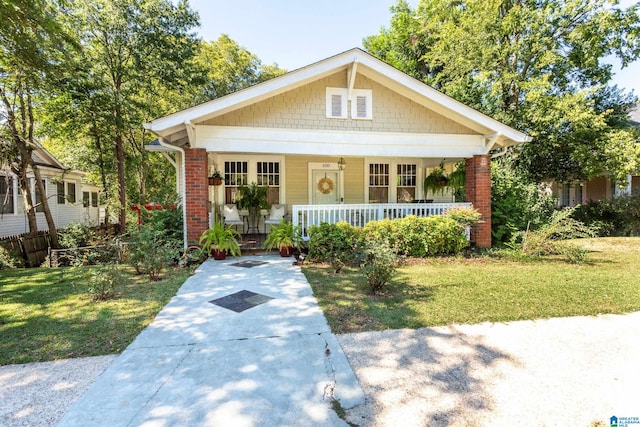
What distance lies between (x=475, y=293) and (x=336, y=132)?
4.84 m

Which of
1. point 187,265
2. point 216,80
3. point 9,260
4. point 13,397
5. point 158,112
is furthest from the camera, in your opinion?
point 216,80

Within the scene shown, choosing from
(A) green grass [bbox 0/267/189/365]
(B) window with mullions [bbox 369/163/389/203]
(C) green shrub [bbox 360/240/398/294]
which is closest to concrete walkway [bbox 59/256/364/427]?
(A) green grass [bbox 0/267/189/365]

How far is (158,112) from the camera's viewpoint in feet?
55.6

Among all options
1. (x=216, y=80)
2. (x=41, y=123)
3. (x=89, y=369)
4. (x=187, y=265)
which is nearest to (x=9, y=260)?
(x=187, y=265)

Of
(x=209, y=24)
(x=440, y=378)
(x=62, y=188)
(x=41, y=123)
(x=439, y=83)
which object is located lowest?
(x=440, y=378)

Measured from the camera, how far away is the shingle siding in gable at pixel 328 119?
726 centimetres

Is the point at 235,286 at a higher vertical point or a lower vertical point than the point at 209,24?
lower

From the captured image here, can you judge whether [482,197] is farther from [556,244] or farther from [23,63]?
[23,63]

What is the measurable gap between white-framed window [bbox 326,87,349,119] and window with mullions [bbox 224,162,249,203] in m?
3.70

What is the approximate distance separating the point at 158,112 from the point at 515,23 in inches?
692

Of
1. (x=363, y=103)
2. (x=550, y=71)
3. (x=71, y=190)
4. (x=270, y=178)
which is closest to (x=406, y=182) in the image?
(x=363, y=103)

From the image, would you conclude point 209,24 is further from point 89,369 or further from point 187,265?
point 89,369

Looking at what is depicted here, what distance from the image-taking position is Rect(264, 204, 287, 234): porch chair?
9.54m

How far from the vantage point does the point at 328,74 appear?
24.8ft
